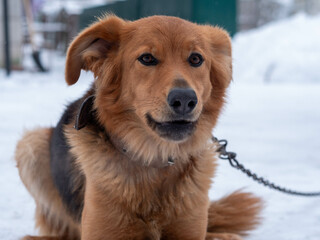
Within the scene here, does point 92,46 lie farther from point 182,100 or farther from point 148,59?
point 182,100

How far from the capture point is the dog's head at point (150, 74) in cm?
236

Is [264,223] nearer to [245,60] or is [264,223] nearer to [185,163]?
A: [185,163]

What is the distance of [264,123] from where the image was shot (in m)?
7.44

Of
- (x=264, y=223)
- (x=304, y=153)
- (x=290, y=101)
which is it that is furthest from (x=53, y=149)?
(x=290, y=101)

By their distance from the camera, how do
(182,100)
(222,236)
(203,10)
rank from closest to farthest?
1. (182,100)
2. (222,236)
3. (203,10)

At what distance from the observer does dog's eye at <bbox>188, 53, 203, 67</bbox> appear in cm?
254

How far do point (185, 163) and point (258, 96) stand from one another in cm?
762

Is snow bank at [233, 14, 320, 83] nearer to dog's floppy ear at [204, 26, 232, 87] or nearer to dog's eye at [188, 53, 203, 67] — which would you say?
dog's floppy ear at [204, 26, 232, 87]

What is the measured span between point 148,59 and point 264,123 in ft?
17.3

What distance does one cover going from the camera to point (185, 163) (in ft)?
8.94

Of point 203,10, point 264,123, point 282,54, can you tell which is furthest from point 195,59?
point 282,54

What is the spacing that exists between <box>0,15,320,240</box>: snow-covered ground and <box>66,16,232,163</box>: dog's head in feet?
1.06

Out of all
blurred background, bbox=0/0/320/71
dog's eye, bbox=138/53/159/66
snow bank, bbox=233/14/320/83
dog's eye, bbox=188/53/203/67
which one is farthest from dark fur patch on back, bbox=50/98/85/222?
snow bank, bbox=233/14/320/83

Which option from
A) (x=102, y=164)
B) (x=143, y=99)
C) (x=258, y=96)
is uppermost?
(x=143, y=99)
